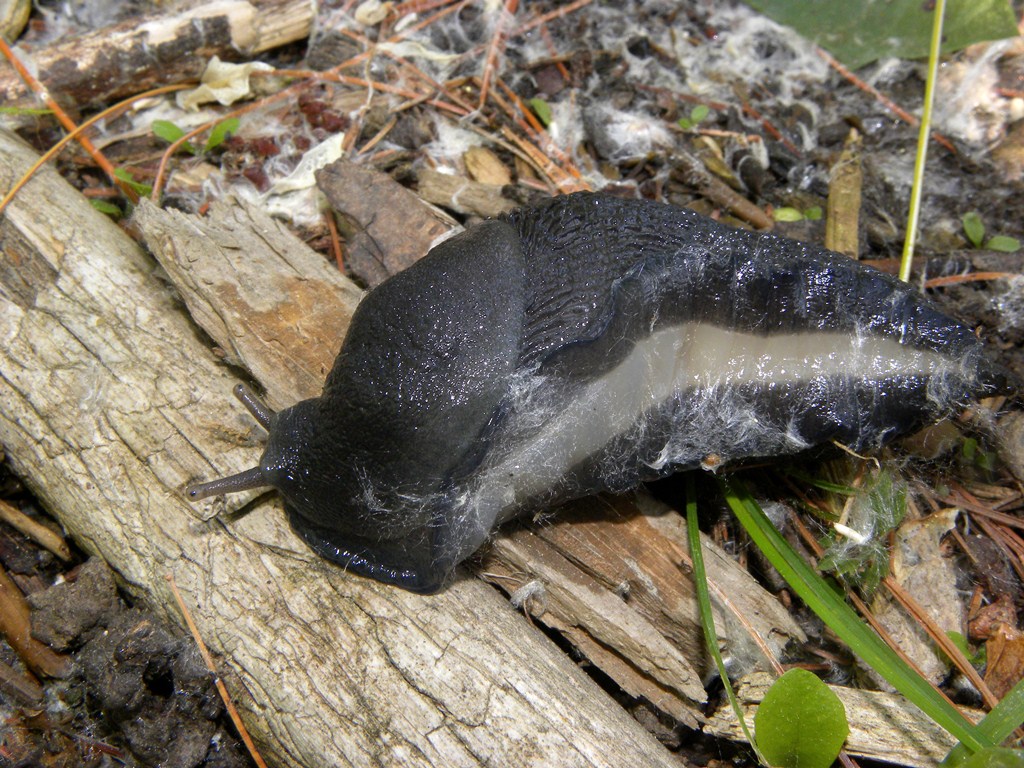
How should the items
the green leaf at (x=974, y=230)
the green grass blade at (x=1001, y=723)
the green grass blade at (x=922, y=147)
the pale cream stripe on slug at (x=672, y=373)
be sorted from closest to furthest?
the green grass blade at (x=1001, y=723), the pale cream stripe on slug at (x=672, y=373), the green grass blade at (x=922, y=147), the green leaf at (x=974, y=230)

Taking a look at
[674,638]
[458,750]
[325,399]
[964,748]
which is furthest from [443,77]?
[964,748]

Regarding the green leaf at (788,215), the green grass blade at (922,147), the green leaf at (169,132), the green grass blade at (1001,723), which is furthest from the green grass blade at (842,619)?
the green leaf at (169,132)

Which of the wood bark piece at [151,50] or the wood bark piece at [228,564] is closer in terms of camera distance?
the wood bark piece at [228,564]

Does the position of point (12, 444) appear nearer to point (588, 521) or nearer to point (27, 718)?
point (27, 718)

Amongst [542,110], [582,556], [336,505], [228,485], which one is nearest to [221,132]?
[542,110]

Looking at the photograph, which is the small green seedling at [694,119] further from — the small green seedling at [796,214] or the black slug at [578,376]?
the black slug at [578,376]

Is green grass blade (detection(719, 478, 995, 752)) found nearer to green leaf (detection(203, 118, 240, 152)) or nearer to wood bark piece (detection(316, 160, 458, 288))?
wood bark piece (detection(316, 160, 458, 288))

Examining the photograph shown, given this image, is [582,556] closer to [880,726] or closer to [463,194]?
[880,726]
